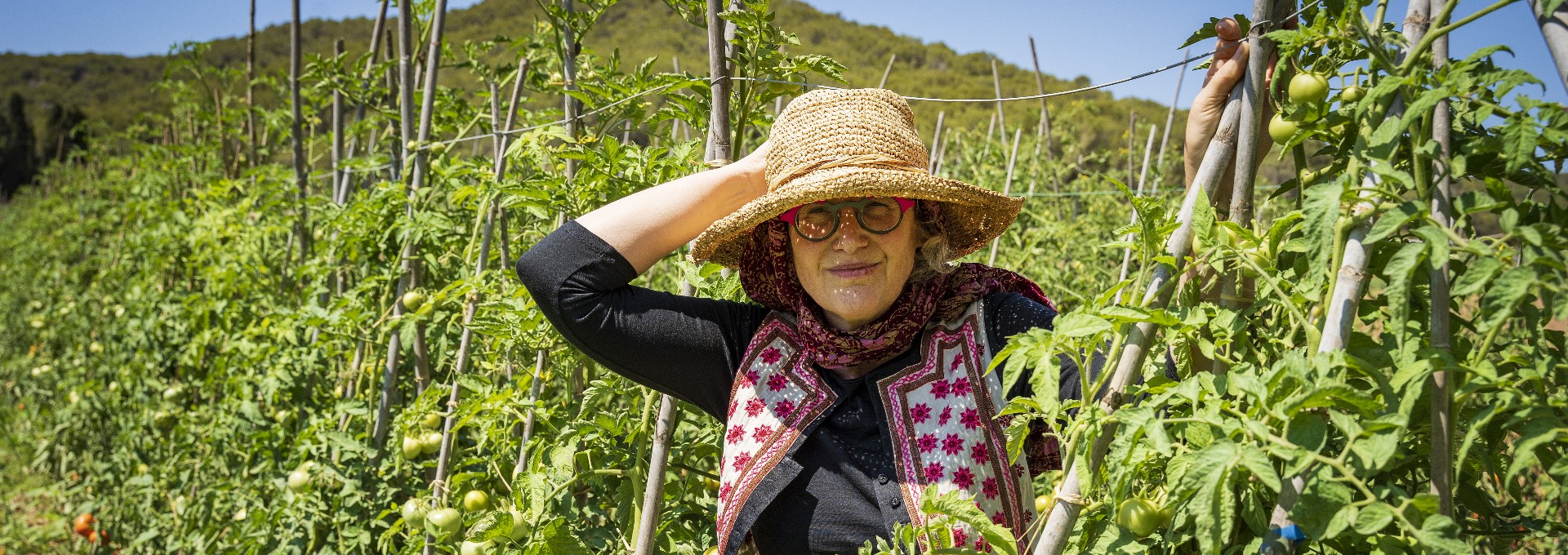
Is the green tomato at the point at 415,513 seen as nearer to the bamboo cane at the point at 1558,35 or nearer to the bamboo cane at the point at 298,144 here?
the bamboo cane at the point at 298,144

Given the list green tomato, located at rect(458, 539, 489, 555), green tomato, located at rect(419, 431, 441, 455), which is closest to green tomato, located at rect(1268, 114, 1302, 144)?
green tomato, located at rect(458, 539, 489, 555)

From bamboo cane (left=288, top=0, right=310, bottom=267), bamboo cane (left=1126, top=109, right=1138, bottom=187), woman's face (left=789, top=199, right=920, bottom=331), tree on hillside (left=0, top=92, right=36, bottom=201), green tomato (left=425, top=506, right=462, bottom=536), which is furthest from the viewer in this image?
tree on hillside (left=0, top=92, right=36, bottom=201)

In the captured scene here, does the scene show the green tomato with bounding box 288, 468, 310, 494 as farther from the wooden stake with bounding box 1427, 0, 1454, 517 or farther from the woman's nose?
the wooden stake with bounding box 1427, 0, 1454, 517

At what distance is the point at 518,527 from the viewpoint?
170cm

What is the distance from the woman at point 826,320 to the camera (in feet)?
4.60

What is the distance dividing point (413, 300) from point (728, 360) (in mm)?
1052

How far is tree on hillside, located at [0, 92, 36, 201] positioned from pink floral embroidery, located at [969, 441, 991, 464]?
1017 inches

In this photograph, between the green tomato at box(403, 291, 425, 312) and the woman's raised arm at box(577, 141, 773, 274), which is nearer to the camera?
the woman's raised arm at box(577, 141, 773, 274)

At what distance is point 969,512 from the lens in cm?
110

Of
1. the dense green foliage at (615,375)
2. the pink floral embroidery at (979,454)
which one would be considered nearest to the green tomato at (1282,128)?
the dense green foliage at (615,375)

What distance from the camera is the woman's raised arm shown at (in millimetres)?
1598

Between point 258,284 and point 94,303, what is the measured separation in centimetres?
302

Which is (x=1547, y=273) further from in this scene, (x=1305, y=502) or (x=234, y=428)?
(x=234, y=428)

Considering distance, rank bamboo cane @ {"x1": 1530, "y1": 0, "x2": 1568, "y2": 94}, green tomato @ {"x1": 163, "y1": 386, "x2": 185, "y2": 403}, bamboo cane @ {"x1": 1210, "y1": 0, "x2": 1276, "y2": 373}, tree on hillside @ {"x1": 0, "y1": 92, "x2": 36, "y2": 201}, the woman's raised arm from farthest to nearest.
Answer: tree on hillside @ {"x1": 0, "y1": 92, "x2": 36, "y2": 201} → green tomato @ {"x1": 163, "y1": 386, "x2": 185, "y2": 403} → the woman's raised arm → bamboo cane @ {"x1": 1210, "y1": 0, "x2": 1276, "y2": 373} → bamboo cane @ {"x1": 1530, "y1": 0, "x2": 1568, "y2": 94}
